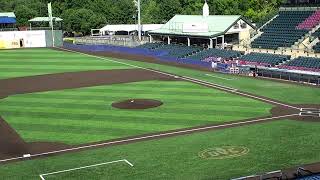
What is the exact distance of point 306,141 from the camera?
107 feet

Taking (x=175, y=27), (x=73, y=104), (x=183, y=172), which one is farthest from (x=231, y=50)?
(x=183, y=172)

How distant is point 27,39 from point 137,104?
74.4 meters

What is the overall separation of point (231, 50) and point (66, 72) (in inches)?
1072

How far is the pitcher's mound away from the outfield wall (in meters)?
71.2

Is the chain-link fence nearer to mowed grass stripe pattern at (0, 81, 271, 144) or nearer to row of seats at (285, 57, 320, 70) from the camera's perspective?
row of seats at (285, 57, 320, 70)

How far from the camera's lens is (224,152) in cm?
3111

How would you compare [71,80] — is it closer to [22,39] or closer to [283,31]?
[283,31]

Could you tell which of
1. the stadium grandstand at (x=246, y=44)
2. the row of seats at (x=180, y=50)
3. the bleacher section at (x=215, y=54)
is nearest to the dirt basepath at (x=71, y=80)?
the stadium grandstand at (x=246, y=44)

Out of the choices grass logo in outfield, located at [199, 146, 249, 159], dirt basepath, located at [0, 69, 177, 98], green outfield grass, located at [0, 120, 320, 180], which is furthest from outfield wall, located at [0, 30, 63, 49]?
grass logo in outfield, located at [199, 146, 249, 159]

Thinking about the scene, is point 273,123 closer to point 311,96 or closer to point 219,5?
point 311,96

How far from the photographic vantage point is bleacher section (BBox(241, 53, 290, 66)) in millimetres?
66438

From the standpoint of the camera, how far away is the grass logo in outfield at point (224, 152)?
3038 cm


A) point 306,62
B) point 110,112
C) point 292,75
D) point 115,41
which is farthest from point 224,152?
point 115,41

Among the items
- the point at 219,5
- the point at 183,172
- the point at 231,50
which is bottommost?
the point at 183,172
